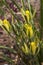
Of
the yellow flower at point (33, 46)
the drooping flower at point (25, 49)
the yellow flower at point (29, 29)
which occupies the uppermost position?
the yellow flower at point (29, 29)

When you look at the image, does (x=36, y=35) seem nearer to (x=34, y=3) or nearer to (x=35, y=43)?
(x=35, y=43)

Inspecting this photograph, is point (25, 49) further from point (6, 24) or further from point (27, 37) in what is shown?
point (6, 24)

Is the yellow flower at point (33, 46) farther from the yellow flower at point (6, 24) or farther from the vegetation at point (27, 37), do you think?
the yellow flower at point (6, 24)

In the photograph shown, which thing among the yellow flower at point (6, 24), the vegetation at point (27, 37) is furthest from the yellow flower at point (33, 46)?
the yellow flower at point (6, 24)

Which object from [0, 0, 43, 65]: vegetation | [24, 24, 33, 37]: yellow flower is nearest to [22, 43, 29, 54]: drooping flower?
[0, 0, 43, 65]: vegetation

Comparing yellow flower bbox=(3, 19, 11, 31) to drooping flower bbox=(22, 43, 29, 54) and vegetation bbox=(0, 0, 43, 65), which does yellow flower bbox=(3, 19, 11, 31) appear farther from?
drooping flower bbox=(22, 43, 29, 54)

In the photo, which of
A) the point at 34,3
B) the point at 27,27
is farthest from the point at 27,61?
the point at 34,3

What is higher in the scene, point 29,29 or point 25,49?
point 29,29

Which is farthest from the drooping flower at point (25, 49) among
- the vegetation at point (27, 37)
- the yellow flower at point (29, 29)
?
the yellow flower at point (29, 29)

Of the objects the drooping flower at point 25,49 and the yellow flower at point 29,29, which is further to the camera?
the drooping flower at point 25,49

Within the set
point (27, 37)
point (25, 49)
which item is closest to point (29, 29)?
point (27, 37)

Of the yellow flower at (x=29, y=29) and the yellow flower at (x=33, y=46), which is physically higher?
the yellow flower at (x=29, y=29)
